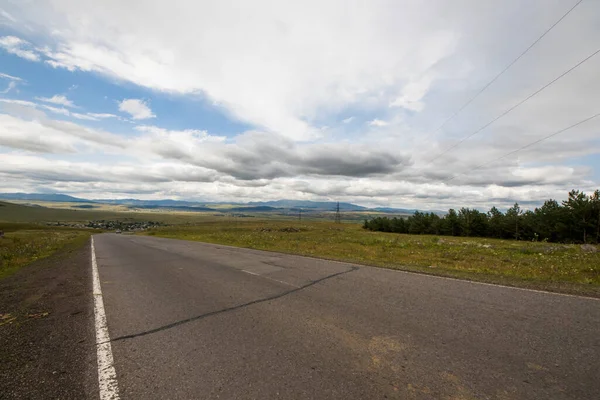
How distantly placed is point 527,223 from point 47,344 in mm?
71626

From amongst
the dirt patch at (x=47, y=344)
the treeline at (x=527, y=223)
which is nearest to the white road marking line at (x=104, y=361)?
the dirt patch at (x=47, y=344)

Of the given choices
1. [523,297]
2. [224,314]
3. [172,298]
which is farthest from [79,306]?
[523,297]

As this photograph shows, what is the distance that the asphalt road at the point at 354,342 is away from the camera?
11.9ft

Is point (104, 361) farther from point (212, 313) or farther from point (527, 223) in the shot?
point (527, 223)

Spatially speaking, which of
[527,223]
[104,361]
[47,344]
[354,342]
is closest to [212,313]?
[104,361]

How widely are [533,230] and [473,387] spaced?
67161 millimetres

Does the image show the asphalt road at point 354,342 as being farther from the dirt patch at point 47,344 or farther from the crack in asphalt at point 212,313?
the dirt patch at point 47,344

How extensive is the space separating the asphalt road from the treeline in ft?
108

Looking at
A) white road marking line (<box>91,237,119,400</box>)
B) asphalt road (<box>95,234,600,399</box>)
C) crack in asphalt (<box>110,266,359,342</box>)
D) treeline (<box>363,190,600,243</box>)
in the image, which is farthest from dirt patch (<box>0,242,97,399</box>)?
treeline (<box>363,190,600,243</box>)

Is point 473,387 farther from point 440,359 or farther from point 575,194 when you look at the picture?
point 575,194

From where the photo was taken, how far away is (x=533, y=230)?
5400 cm

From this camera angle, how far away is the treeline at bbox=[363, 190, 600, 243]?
42219 millimetres

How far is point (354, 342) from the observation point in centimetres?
492

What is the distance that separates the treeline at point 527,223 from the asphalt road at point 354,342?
32900 millimetres
